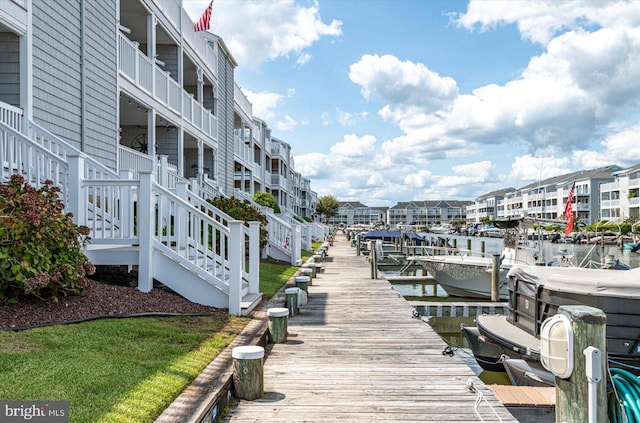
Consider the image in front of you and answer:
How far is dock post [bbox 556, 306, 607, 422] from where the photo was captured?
11.5 ft

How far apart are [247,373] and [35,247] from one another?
321 centimetres

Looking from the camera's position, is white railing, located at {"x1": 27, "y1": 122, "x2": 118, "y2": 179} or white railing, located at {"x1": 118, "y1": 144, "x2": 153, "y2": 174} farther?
white railing, located at {"x1": 118, "y1": 144, "x2": 153, "y2": 174}

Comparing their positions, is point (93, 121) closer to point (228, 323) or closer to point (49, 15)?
point (49, 15)

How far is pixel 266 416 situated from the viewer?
4285 mm

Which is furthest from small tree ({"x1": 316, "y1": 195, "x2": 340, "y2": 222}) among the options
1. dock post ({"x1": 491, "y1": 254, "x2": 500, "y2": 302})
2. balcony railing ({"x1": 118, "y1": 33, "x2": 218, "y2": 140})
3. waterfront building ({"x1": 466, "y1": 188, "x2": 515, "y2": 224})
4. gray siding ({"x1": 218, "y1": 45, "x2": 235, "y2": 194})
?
dock post ({"x1": 491, "y1": 254, "x2": 500, "y2": 302})

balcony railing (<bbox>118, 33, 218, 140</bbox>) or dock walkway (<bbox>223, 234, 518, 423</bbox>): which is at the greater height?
balcony railing (<bbox>118, 33, 218, 140</bbox>)

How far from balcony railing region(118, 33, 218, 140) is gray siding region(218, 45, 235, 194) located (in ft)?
6.38

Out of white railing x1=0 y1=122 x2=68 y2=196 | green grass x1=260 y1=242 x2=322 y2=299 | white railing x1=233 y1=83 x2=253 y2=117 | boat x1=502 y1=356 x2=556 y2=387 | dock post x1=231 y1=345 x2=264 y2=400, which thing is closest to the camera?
dock post x1=231 y1=345 x2=264 y2=400

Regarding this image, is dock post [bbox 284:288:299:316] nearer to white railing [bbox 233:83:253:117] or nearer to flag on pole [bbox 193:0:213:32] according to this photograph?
flag on pole [bbox 193:0:213:32]

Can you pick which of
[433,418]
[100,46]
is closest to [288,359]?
[433,418]

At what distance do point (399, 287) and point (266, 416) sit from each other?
62.7 ft

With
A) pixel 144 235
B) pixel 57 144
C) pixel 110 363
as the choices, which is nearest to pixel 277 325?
pixel 110 363

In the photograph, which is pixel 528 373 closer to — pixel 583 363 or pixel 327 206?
pixel 583 363

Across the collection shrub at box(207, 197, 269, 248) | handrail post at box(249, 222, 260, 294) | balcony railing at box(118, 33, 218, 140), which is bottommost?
handrail post at box(249, 222, 260, 294)
